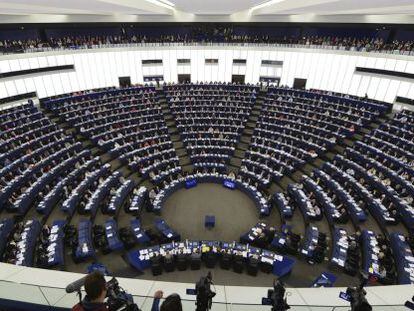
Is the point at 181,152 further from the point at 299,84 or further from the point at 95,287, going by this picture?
the point at 95,287

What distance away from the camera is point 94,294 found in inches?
130

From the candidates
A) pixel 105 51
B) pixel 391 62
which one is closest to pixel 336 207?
pixel 391 62

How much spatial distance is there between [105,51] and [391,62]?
27.5 meters

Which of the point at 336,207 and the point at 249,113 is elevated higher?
the point at 249,113

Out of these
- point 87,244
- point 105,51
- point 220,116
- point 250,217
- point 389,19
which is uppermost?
point 389,19

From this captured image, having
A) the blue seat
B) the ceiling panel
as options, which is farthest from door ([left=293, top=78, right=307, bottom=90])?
the blue seat

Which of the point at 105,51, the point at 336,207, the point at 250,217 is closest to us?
the point at 336,207

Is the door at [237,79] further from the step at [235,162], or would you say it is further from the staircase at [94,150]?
the staircase at [94,150]

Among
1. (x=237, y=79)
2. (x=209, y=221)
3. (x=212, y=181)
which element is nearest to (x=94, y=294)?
(x=209, y=221)

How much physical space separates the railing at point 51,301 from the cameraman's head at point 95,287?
2.48 meters

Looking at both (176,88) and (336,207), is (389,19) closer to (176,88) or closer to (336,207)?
(336,207)

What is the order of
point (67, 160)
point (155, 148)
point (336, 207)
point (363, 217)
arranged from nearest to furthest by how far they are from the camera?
point (363, 217) < point (336, 207) < point (67, 160) < point (155, 148)

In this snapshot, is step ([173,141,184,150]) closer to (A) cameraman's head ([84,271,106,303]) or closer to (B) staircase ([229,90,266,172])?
(B) staircase ([229,90,266,172])

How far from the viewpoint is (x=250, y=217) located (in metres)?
18.3
